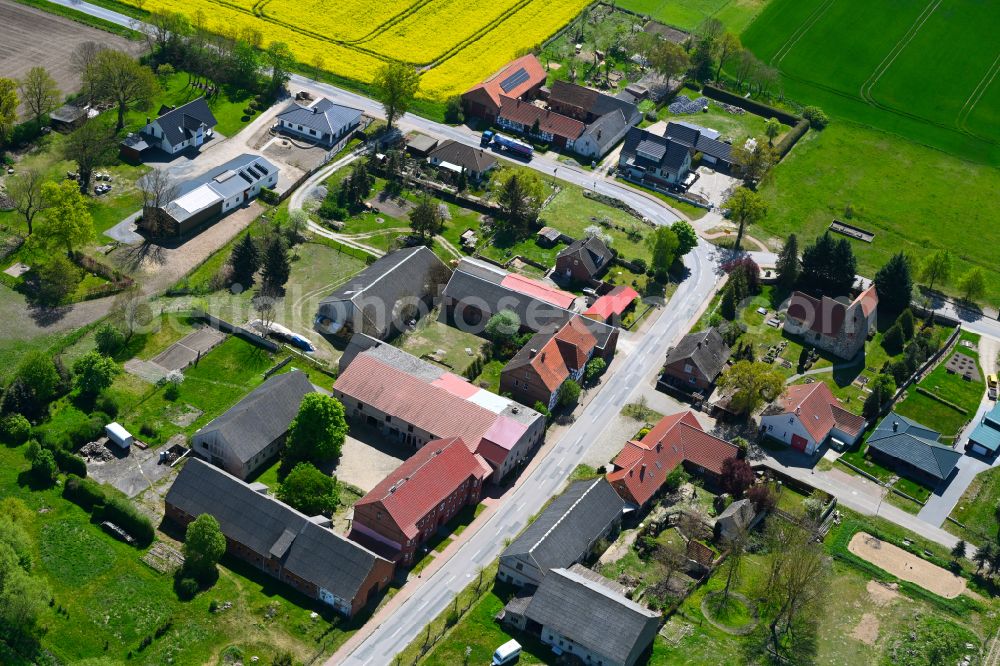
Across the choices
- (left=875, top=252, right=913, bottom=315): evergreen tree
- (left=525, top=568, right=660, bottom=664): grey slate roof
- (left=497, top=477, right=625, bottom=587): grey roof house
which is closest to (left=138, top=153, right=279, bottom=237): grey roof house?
(left=497, top=477, right=625, bottom=587): grey roof house

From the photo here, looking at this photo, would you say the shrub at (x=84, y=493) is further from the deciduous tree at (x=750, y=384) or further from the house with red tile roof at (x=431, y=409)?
the deciduous tree at (x=750, y=384)

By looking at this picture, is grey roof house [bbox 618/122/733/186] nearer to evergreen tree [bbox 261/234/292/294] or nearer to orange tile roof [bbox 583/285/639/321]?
orange tile roof [bbox 583/285/639/321]

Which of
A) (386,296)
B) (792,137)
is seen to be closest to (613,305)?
(386,296)

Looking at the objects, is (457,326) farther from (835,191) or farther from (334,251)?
(835,191)

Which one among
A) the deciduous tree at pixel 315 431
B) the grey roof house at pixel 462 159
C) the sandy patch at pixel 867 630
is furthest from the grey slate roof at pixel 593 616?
the grey roof house at pixel 462 159

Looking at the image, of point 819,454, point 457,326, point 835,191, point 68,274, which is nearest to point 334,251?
point 457,326

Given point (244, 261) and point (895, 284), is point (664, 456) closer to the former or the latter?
point (895, 284)
